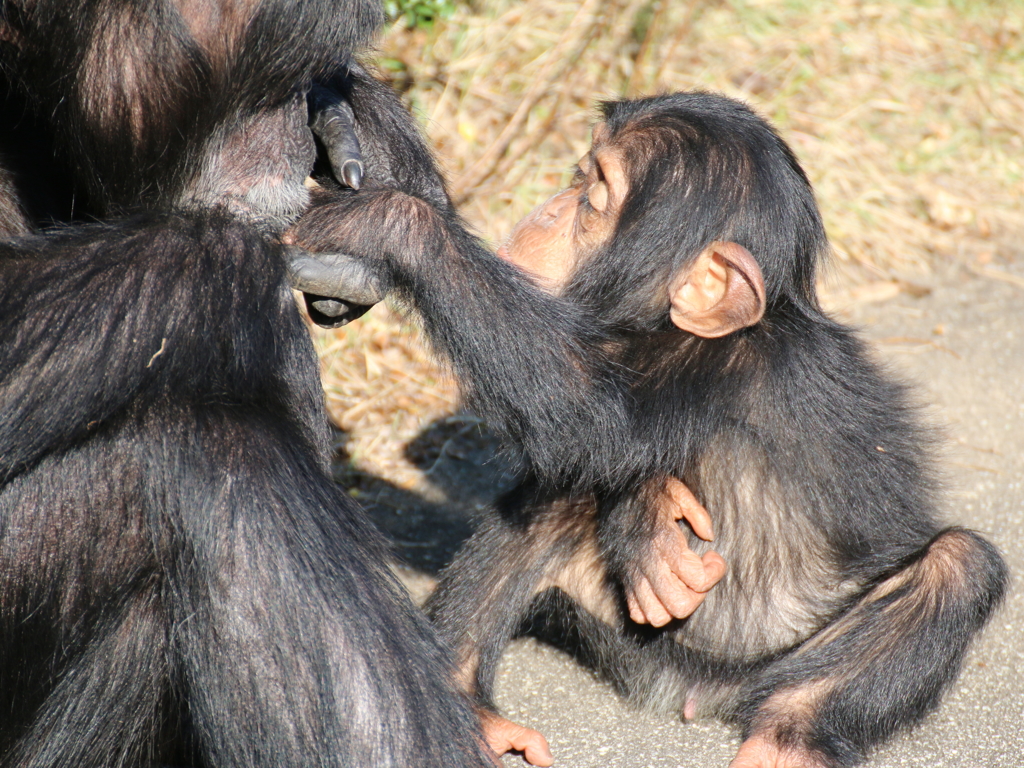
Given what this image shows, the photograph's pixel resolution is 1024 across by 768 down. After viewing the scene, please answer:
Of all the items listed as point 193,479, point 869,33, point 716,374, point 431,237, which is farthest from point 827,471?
point 869,33

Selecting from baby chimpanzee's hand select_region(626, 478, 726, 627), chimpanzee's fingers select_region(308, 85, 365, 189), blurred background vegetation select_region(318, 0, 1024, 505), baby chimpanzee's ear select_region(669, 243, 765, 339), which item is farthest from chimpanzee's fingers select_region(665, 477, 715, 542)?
blurred background vegetation select_region(318, 0, 1024, 505)

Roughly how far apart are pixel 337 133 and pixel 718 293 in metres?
0.93

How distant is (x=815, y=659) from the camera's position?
2377 millimetres

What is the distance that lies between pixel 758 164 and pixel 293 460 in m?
1.36

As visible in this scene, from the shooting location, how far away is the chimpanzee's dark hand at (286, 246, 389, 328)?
1868 millimetres

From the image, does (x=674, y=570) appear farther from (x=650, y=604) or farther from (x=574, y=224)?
(x=574, y=224)

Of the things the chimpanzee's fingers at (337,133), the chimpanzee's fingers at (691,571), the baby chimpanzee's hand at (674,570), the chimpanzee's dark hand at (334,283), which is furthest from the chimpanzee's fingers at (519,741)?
the chimpanzee's fingers at (337,133)

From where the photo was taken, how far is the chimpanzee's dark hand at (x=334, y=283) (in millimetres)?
1868

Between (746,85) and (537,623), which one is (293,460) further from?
(746,85)

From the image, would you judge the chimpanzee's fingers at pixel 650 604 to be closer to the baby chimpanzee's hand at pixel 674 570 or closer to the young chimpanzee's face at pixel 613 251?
the baby chimpanzee's hand at pixel 674 570

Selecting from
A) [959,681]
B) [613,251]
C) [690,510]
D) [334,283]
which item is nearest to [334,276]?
[334,283]

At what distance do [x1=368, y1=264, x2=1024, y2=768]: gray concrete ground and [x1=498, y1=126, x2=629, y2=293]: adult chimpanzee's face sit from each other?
Answer: 0.98m

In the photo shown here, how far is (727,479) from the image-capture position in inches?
97.4

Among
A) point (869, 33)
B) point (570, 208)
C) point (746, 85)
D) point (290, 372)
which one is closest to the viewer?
point (290, 372)
